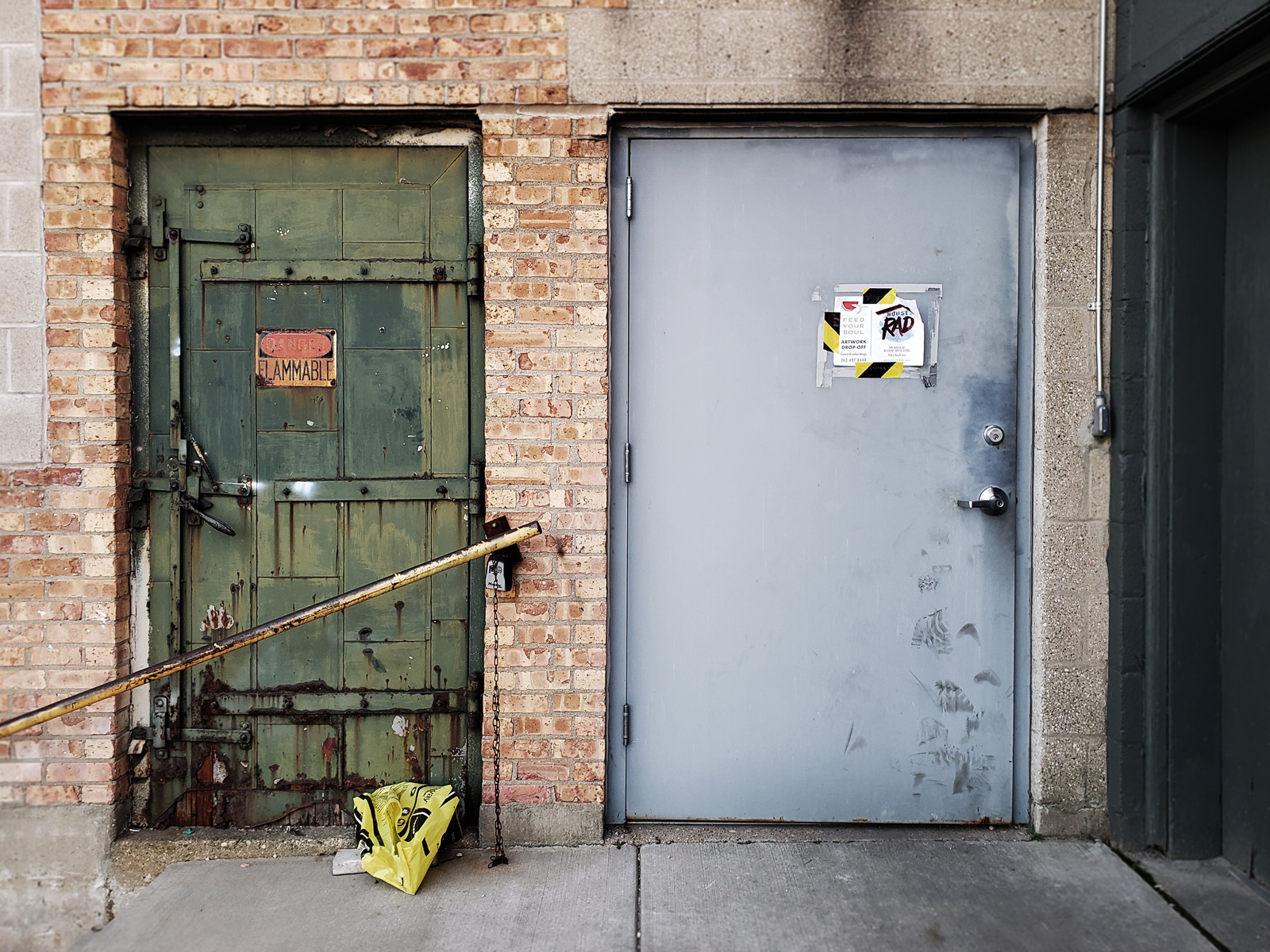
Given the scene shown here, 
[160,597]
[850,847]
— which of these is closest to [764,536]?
[850,847]

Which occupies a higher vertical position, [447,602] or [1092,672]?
[447,602]

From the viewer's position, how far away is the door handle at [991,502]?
294cm

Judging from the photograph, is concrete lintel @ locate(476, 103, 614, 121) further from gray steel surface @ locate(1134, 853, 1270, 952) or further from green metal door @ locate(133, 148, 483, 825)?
gray steel surface @ locate(1134, 853, 1270, 952)

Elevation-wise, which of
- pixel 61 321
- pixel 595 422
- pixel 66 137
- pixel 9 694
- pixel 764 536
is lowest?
pixel 9 694

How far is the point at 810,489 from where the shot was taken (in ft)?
9.80

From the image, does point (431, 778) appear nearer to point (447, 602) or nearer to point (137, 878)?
point (447, 602)

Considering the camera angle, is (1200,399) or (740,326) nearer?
(1200,399)

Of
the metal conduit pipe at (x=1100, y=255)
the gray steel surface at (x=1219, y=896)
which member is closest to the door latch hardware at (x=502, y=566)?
the metal conduit pipe at (x=1100, y=255)

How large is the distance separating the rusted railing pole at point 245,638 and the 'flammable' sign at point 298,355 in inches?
33.4

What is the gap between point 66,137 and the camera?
286 centimetres

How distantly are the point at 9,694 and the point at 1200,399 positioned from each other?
4153 mm

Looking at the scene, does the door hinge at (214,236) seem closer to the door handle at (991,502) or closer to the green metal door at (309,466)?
the green metal door at (309,466)

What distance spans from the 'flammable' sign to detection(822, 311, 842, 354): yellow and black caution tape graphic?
1753 mm

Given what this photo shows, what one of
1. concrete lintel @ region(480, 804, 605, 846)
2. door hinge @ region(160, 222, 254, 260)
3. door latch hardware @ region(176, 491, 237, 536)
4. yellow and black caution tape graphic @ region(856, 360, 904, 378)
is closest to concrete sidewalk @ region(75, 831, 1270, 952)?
concrete lintel @ region(480, 804, 605, 846)
